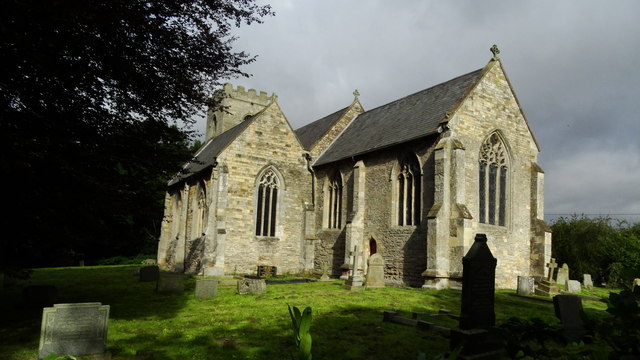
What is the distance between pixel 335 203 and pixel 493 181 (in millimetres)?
8794

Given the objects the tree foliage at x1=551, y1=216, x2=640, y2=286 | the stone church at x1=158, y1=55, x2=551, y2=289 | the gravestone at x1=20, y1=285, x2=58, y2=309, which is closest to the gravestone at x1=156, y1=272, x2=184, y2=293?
the gravestone at x1=20, y1=285, x2=58, y2=309

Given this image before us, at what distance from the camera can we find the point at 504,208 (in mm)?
20172

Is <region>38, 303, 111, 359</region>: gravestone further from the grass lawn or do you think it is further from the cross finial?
the cross finial

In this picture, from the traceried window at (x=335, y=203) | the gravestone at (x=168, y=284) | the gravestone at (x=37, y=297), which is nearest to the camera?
the gravestone at (x=37, y=297)

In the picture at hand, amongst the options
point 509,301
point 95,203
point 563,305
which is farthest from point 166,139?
point 509,301

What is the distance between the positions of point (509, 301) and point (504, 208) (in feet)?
21.1

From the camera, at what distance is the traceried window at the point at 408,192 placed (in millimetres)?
19688

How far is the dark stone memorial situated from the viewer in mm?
7365

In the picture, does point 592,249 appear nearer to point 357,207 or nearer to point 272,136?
point 357,207

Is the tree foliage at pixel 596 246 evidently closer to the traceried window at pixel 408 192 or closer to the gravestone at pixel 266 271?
the traceried window at pixel 408 192

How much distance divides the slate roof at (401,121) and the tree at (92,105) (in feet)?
37.5

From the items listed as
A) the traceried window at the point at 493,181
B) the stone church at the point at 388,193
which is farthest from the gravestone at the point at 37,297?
the traceried window at the point at 493,181

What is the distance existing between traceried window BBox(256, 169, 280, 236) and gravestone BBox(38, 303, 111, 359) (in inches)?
692

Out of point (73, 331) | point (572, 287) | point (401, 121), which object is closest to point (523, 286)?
point (572, 287)
